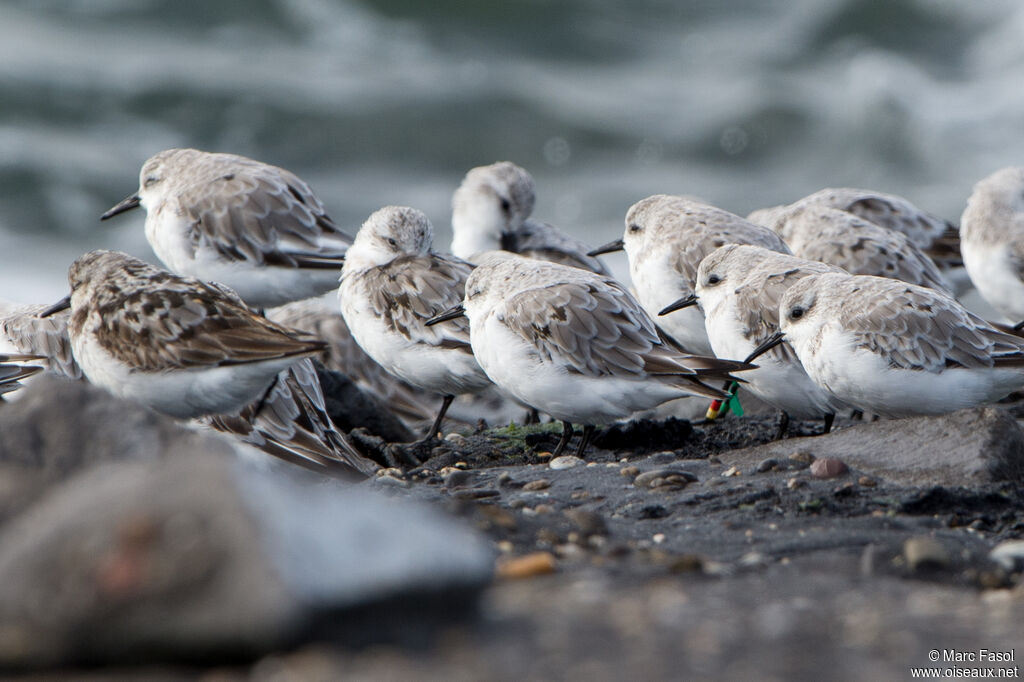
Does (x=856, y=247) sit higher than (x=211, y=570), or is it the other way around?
(x=856, y=247)

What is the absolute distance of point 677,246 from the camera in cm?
839

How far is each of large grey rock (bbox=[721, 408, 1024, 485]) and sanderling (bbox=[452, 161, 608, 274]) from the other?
4098 mm

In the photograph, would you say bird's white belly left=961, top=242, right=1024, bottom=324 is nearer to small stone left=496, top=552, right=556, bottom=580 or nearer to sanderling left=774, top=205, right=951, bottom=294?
sanderling left=774, top=205, right=951, bottom=294

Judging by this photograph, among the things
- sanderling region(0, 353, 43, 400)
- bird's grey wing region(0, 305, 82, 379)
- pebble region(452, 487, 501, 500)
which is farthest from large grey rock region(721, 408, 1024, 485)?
bird's grey wing region(0, 305, 82, 379)

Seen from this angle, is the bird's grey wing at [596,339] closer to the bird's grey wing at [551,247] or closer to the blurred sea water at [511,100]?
the bird's grey wing at [551,247]

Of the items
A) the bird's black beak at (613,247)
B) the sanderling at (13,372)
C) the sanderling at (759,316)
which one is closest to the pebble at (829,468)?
the sanderling at (759,316)

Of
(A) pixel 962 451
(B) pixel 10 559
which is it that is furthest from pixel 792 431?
(B) pixel 10 559

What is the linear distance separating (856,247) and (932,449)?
325 cm

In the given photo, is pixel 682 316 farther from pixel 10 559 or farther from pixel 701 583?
pixel 10 559

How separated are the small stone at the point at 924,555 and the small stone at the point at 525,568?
48.2 inches

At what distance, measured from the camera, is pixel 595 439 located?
7152 millimetres

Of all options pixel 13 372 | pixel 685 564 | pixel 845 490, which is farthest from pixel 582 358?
pixel 13 372

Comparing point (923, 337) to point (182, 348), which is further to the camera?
point (923, 337)

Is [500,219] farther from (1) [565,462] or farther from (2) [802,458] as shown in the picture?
(2) [802,458]
